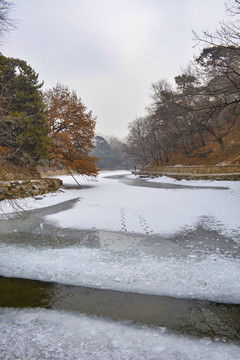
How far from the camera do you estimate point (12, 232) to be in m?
6.79

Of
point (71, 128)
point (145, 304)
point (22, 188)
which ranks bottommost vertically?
point (145, 304)

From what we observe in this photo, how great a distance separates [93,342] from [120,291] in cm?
108

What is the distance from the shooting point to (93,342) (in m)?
2.40

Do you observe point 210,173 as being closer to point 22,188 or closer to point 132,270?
point 22,188

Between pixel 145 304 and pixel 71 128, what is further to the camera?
pixel 71 128

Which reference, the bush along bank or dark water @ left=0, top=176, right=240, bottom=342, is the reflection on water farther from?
the bush along bank

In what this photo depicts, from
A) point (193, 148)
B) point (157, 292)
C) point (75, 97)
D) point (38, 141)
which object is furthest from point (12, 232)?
point (193, 148)

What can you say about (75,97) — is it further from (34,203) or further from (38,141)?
(34,203)

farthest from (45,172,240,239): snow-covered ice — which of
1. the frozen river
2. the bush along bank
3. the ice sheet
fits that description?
the bush along bank

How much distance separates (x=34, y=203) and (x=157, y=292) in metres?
9.54

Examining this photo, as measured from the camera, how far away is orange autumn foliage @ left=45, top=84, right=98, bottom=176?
17812 mm

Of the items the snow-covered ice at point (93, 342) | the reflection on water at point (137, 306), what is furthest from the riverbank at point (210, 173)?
the snow-covered ice at point (93, 342)

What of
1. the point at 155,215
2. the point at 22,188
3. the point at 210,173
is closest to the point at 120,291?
the point at 155,215

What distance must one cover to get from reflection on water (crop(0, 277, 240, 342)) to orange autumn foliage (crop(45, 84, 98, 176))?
14900mm
